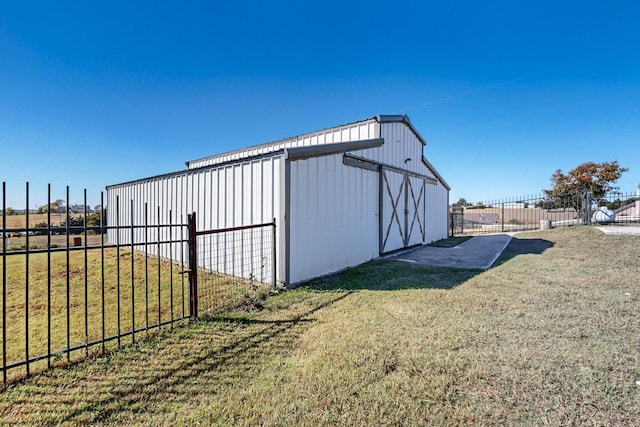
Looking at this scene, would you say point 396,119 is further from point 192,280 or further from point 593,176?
point 593,176

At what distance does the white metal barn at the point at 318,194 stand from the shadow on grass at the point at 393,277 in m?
0.39

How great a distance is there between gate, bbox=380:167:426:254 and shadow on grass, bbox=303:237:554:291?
1.66 metres

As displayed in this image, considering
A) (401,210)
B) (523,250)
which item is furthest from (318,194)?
(523,250)

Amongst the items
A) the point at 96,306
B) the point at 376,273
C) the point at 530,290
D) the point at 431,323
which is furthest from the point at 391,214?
the point at 96,306

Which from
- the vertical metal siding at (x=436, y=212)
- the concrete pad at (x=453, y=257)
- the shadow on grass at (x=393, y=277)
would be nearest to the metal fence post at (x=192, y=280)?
the shadow on grass at (x=393, y=277)

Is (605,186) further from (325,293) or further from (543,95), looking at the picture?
(325,293)

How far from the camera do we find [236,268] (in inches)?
243

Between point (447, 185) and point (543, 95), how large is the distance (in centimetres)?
627

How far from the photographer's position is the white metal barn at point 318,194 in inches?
219

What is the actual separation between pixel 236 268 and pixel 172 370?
361 cm

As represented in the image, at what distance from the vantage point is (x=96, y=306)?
15.0 ft

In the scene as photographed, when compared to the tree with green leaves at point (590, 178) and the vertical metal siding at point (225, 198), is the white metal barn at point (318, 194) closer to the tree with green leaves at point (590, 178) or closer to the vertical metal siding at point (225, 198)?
the vertical metal siding at point (225, 198)

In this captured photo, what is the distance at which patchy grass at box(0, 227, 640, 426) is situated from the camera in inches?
79.0

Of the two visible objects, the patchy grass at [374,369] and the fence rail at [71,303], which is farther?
the fence rail at [71,303]
